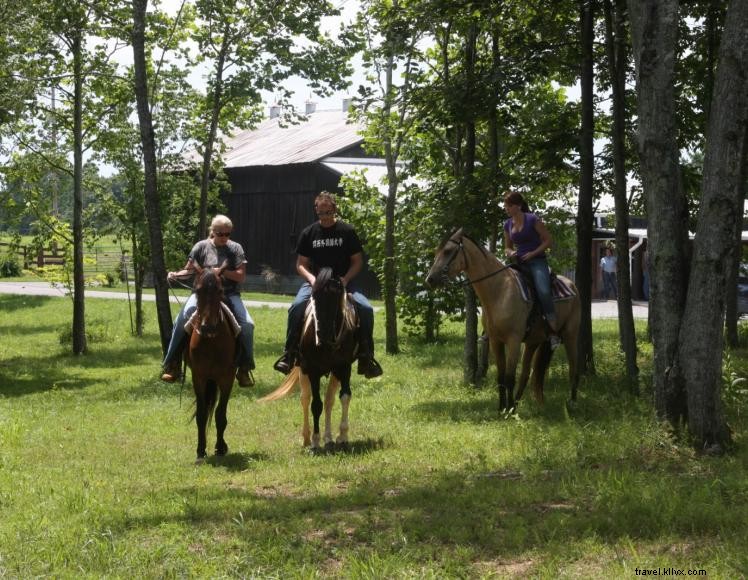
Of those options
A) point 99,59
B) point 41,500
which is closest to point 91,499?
point 41,500

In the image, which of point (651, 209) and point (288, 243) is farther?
point (288, 243)

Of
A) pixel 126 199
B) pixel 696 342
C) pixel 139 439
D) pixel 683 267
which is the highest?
pixel 126 199

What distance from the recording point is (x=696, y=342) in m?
9.40

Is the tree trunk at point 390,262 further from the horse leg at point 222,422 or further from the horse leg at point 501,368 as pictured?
the horse leg at point 222,422

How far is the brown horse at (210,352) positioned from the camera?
10.8 meters

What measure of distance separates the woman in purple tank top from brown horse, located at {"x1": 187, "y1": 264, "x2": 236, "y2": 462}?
3975 millimetres

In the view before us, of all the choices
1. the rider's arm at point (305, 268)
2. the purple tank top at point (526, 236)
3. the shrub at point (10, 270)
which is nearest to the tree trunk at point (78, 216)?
the purple tank top at point (526, 236)

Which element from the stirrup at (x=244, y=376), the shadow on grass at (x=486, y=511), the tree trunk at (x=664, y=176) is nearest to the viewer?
the shadow on grass at (x=486, y=511)

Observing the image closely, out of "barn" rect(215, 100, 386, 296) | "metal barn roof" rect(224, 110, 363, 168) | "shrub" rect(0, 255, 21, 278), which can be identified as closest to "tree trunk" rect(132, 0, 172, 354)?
"barn" rect(215, 100, 386, 296)

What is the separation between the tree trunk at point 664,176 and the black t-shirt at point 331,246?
10.6 ft

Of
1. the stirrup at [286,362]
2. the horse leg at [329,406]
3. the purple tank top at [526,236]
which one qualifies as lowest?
the horse leg at [329,406]

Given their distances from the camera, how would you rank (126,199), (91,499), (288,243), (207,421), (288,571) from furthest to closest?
(288,243), (126,199), (207,421), (91,499), (288,571)

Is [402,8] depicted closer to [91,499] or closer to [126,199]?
[91,499]

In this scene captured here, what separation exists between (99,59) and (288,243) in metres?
24.5
